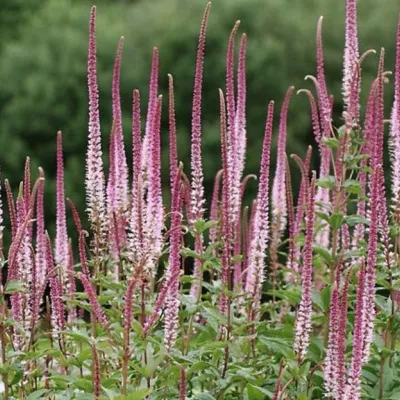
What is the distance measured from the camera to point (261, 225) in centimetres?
631

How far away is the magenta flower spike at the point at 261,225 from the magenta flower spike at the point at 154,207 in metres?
0.62

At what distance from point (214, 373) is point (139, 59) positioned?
22.8 metres

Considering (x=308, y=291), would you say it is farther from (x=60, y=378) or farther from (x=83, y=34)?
(x=83, y=34)

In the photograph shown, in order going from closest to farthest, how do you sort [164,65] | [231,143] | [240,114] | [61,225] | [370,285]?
[370,285]
[231,143]
[61,225]
[240,114]
[164,65]

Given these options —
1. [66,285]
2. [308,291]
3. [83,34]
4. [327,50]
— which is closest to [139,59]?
[83,34]

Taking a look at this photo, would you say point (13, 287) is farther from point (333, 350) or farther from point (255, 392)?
point (333, 350)

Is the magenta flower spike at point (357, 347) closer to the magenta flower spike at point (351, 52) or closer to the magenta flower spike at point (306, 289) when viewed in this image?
the magenta flower spike at point (306, 289)

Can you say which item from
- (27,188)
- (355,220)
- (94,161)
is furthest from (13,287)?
(355,220)

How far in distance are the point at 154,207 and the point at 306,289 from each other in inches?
36.1

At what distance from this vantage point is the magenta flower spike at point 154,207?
5.59m

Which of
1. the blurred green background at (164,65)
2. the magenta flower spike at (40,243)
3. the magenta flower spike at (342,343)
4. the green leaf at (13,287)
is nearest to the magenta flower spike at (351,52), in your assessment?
the magenta flower spike at (342,343)

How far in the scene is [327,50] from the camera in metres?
29.8

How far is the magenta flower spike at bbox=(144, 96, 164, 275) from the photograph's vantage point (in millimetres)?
5586

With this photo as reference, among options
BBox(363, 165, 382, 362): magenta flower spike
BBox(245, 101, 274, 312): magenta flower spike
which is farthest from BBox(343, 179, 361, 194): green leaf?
BBox(363, 165, 382, 362): magenta flower spike
